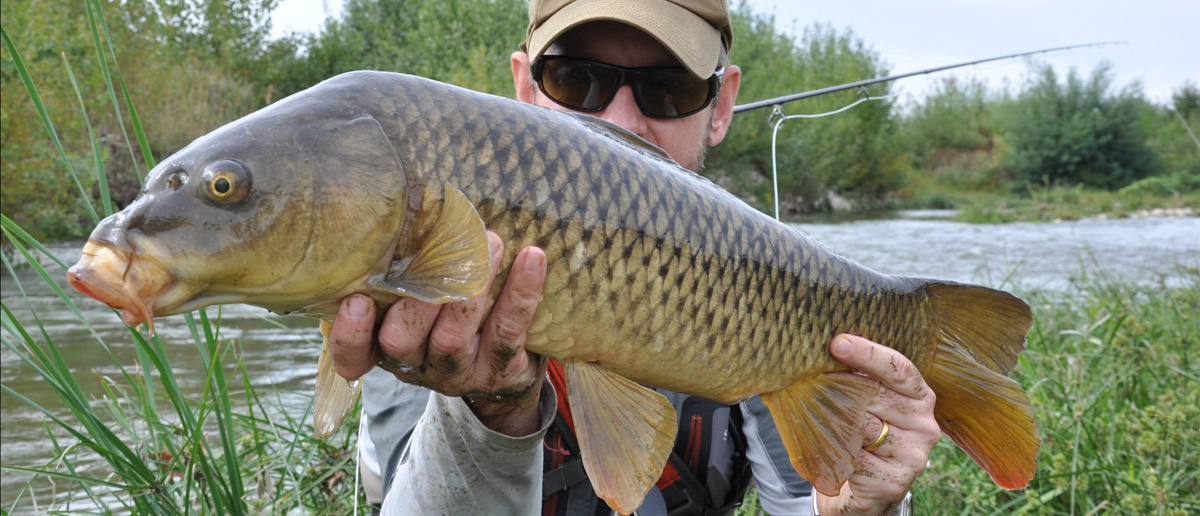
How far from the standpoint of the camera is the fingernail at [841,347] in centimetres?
151

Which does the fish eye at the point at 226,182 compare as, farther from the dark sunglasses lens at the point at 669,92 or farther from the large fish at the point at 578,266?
the dark sunglasses lens at the point at 669,92

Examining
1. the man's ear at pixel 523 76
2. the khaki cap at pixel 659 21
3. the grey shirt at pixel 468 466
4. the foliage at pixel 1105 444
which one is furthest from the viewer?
the man's ear at pixel 523 76

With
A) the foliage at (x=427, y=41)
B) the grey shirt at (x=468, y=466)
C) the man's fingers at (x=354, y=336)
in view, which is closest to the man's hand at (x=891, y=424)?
the grey shirt at (x=468, y=466)

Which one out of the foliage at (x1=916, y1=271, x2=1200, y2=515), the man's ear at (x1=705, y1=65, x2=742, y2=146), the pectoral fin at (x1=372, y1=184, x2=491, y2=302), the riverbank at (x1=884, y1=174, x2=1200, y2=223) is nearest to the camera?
the pectoral fin at (x1=372, y1=184, x2=491, y2=302)

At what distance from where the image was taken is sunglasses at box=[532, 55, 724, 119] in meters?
2.18

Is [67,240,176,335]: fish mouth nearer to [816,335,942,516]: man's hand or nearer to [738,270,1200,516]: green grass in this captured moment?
[816,335,942,516]: man's hand

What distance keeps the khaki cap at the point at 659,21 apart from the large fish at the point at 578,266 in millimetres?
764

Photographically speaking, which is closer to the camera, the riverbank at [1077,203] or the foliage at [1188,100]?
the riverbank at [1077,203]

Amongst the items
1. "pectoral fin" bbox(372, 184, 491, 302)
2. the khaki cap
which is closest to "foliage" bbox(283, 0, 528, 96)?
the khaki cap

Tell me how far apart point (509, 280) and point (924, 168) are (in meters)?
43.8

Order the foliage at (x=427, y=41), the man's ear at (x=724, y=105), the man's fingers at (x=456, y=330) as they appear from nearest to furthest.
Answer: the man's fingers at (x=456, y=330), the man's ear at (x=724, y=105), the foliage at (x=427, y=41)

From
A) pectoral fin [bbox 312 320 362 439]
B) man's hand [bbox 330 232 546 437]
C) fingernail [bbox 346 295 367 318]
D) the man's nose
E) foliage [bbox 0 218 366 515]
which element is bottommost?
foliage [bbox 0 218 366 515]

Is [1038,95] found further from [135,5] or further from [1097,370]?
[1097,370]

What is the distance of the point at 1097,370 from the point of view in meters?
3.34
